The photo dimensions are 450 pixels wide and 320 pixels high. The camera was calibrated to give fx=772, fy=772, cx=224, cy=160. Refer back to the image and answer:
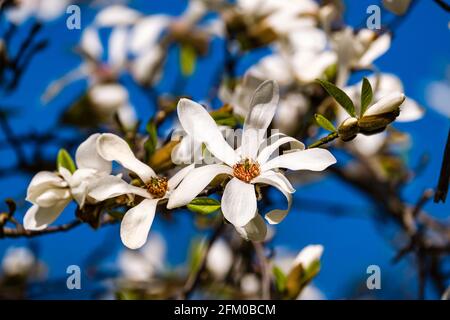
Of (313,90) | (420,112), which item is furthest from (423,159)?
(420,112)

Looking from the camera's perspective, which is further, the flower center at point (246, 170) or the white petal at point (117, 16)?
the white petal at point (117, 16)

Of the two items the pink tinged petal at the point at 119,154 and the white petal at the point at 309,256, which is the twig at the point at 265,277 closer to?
the white petal at the point at 309,256

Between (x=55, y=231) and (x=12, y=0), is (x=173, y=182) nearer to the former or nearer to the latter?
(x=55, y=231)

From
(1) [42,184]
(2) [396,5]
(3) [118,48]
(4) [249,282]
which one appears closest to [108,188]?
(1) [42,184]

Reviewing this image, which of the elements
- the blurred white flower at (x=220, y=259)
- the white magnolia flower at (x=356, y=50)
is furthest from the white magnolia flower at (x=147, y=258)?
the white magnolia flower at (x=356, y=50)

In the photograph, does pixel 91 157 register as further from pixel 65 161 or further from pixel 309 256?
pixel 309 256

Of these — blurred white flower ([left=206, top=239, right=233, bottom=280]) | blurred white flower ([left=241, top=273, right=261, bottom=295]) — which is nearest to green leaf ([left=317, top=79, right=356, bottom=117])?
blurred white flower ([left=241, top=273, right=261, bottom=295])

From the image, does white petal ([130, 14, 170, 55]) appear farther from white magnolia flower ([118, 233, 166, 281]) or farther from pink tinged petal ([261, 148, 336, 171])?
pink tinged petal ([261, 148, 336, 171])
